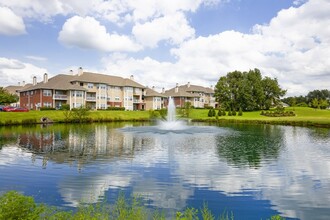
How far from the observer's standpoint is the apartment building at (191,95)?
11050 centimetres

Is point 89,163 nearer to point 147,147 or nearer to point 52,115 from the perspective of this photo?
point 147,147

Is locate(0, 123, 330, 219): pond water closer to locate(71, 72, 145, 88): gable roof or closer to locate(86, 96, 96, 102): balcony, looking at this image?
locate(86, 96, 96, 102): balcony

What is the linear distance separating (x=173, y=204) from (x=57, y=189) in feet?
18.0

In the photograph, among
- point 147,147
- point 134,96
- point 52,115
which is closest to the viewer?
point 147,147

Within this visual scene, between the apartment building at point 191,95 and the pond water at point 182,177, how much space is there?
84.5 meters

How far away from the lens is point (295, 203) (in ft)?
39.1

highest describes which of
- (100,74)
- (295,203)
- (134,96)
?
(100,74)

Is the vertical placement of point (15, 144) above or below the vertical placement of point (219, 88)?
below

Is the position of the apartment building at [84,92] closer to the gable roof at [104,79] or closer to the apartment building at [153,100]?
the gable roof at [104,79]

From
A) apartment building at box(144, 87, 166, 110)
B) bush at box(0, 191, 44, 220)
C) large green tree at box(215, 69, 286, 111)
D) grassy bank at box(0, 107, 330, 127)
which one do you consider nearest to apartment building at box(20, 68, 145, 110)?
apartment building at box(144, 87, 166, 110)

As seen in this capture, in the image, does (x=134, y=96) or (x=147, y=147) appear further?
(x=134, y=96)

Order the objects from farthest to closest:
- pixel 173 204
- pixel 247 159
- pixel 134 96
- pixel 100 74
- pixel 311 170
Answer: pixel 134 96, pixel 100 74, pixel 247 159, pixel 311 170, pixel 173 204

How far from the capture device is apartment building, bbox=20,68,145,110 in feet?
256

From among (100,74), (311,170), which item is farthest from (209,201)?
(100,74)
